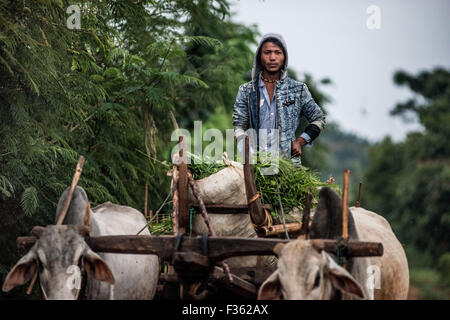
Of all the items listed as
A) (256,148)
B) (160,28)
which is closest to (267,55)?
(256,148)

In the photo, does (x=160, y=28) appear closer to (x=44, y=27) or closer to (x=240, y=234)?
(x=44, y=27)

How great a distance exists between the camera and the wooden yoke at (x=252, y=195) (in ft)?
16.3

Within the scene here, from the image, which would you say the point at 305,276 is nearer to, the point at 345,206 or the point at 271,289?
the point at 271,289

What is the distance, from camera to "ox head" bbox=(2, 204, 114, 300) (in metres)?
3.90

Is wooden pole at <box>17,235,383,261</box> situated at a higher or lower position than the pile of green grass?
lower

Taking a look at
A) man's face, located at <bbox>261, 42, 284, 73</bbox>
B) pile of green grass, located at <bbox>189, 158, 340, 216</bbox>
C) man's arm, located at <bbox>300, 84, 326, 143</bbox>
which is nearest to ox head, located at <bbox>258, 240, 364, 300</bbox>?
pile of green grass, located at <bbox>189, 158, 340, 216</bbox>

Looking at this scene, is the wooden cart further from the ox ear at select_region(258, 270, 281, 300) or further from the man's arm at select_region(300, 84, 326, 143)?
the man's arm at select_region(300, 84, 326, 143)

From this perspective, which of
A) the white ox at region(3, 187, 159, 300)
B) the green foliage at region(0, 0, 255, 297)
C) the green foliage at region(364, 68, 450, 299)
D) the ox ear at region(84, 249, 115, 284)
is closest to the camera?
the white ox at region(3, 187, 159, 300)

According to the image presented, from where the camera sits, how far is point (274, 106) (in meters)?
6.38

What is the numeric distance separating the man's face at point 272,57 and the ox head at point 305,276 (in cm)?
298

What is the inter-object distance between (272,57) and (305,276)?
3.23m

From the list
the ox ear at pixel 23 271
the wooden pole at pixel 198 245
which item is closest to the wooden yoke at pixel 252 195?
the wooden pole at pixel 198 245

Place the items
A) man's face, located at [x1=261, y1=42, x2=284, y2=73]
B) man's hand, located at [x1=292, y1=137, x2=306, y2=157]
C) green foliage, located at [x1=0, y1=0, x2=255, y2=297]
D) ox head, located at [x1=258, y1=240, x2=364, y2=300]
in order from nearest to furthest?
ox head, located at [x1=258, y1=240, x2=364, y2=300], green foliage, located at [x1=0, y1=0, x2=255, y2=297], man's hand, located at [x1=292, y1=137, x2=306, y2=157], man's face, located at [x1=261, y1=42, x2=284, y2=73]

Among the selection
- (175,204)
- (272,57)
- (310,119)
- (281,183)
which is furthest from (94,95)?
(281,183)
